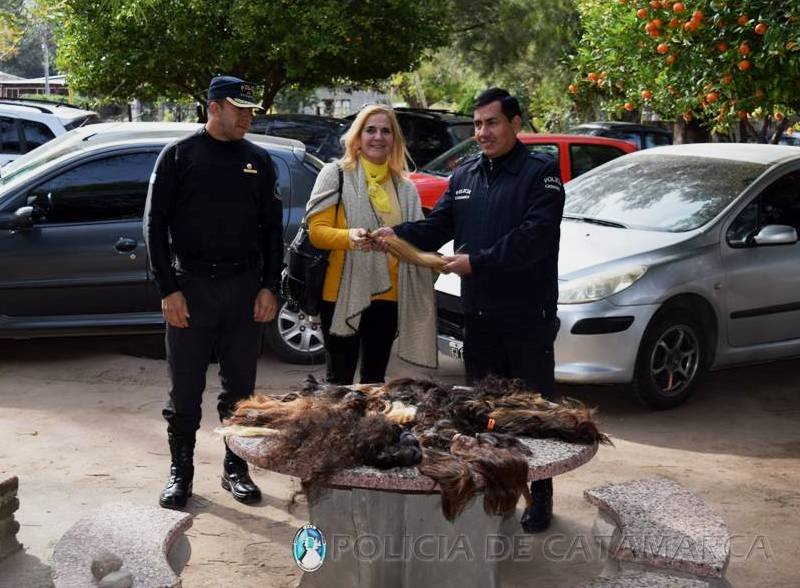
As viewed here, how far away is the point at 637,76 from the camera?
9625 millimetres

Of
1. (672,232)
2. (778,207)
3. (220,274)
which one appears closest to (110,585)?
(220,274)

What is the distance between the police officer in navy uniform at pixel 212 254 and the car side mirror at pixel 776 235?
3597 mm

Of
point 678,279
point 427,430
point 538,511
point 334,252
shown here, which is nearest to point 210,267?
point 334,252

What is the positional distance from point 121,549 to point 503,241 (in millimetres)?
1950

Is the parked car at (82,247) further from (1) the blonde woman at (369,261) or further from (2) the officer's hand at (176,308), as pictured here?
(2) the officer's hand at (176,308)

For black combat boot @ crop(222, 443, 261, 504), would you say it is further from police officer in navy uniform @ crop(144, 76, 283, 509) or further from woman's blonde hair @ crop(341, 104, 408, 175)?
woman's blonde hair @ crop(341, 104, 408, 175)

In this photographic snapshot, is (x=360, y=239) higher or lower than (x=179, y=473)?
higher

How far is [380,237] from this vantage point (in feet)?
16.5

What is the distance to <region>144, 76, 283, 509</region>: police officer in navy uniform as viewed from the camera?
17.3 ft

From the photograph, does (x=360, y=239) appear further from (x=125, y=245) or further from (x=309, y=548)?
(x=125, y=245)

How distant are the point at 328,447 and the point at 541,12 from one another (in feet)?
59.0

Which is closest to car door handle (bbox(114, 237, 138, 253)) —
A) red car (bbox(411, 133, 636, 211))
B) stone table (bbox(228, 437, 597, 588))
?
stone table (bbox(228, 437, 597, 588))

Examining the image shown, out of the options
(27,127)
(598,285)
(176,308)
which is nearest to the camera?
(176,308)

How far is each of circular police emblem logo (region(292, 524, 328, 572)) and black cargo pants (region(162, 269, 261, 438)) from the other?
4.45 ft
